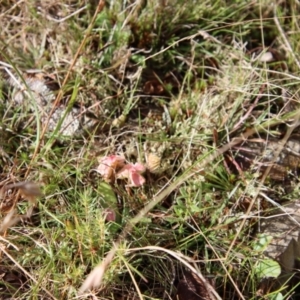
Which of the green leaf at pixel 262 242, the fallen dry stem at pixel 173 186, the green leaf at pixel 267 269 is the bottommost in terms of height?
the green leaf at pixel 267 269

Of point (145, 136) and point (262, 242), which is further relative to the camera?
point (145, 136)

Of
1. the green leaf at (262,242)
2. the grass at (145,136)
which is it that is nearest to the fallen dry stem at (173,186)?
the grass at (145,136)

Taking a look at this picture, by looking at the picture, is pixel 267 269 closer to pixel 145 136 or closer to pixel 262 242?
pixel 262 242

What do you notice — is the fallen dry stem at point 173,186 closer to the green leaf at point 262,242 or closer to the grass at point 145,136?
the grass at point 145,136

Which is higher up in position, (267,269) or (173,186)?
(173,186)

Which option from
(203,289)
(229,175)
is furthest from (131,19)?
(203,289)

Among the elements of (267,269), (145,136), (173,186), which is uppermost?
(173,186)

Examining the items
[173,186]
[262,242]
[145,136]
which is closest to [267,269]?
[262,242]
